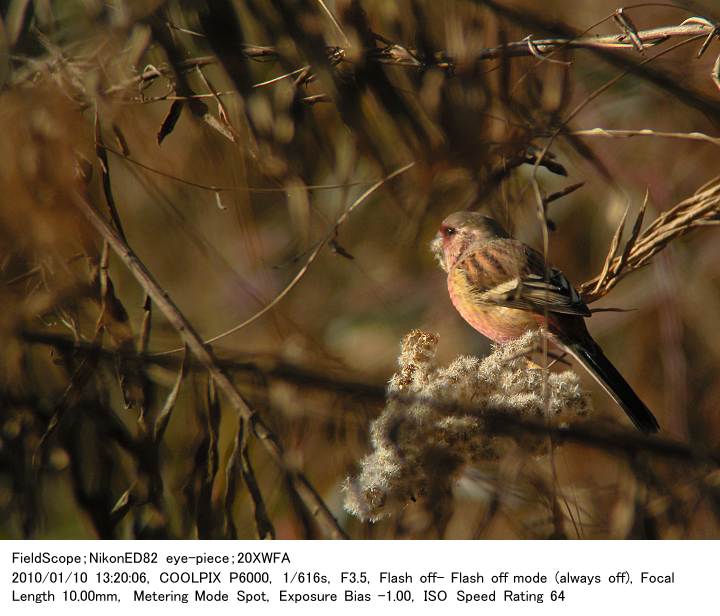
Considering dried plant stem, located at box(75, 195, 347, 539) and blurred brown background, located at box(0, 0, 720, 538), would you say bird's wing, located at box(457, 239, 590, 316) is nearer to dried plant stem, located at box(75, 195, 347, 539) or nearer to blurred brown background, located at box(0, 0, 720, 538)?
blurred brown background, located at box(0, 0, 720, 538)

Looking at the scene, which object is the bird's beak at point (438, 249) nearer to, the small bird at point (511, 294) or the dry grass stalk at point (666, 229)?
the small bird at point (511, 294)

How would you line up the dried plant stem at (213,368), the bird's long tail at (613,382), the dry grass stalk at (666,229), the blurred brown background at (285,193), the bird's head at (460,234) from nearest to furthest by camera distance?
the dried plant stem at (213,368) < the blurred brown background at (285,193) < the dry grass stalk at (666,229) < the bird's long tail at (613,382) < the bird's head at (460,234)

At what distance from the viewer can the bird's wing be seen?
1897 millimetres

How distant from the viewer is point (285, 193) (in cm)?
175

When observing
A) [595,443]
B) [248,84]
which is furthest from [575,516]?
[248,84]

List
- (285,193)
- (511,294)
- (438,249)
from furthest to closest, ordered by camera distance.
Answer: (438,249)
(511,294)
(285,193)

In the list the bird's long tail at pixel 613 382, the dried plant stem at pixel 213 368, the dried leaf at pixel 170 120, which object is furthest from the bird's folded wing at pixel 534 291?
the dried leaf at pixel 170 120

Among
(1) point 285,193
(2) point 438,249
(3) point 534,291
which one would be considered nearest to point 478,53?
(1) point 285,193

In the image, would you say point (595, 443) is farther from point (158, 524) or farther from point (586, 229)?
point (158, 524)

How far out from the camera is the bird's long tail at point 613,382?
177 cm

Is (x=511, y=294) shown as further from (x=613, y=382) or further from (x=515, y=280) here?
(x=613, y=382)

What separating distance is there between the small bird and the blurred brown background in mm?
91

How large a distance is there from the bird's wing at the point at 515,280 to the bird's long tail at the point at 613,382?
0.12 meters

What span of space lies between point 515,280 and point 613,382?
1.20 ft
